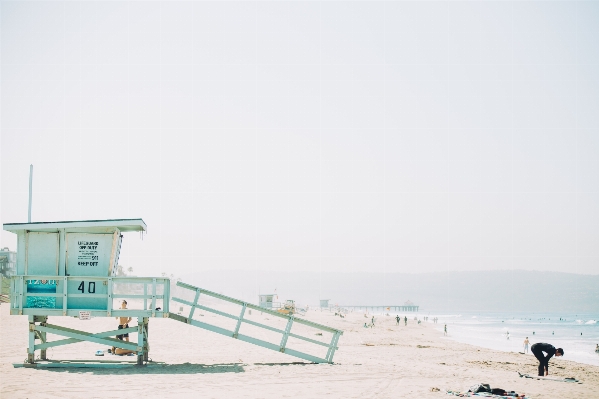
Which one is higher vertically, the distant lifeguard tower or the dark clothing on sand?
the dark clothing on sand

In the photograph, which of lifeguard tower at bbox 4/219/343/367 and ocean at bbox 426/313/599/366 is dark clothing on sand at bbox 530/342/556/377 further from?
ocean at bbox 426/313/599/366

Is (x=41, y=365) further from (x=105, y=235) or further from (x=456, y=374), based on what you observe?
(x=456, y=374)

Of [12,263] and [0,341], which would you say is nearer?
[0,341]

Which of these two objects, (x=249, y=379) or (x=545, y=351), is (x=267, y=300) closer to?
(x=545, y=351)

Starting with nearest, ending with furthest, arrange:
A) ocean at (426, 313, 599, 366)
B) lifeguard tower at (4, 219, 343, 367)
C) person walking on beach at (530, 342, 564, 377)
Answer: lifeguard tower at (4, 219, 343, 367), person walking on beach at (530, 342, 564, 377), ocean at (426, 313, 599, 366)

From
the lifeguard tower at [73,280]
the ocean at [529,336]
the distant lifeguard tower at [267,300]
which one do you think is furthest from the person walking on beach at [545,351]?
the distant lifeguard tower at [267,300]

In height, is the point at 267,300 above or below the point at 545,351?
below

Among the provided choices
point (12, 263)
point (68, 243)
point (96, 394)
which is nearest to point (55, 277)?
point (68, 243)

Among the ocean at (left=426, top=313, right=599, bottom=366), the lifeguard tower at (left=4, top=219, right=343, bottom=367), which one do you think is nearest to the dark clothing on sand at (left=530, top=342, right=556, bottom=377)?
the lifeguard tower at (left=4, top=219, right=343, bottom=367)

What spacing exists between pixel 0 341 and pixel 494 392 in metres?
17.3

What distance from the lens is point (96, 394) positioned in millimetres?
10547

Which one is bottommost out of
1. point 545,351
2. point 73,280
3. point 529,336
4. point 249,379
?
point 529,336

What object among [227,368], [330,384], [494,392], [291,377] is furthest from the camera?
[227,368]

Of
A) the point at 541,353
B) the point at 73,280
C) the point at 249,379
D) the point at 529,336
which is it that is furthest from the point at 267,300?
the point at 249,379
